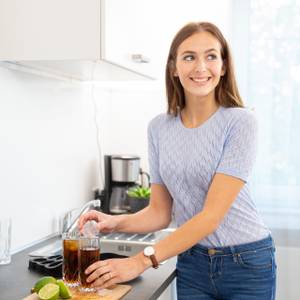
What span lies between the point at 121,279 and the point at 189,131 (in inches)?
18.7

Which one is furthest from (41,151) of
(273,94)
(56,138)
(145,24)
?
(273,94)

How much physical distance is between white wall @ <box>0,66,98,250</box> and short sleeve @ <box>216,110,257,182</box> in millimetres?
785

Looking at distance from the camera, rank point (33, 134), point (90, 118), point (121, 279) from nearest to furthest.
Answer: point (121, 279), point (33, 134), point (90, 118)

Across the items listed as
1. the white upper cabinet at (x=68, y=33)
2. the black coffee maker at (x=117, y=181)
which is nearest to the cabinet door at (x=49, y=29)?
the white upper cabinet at (x=68, y=33)

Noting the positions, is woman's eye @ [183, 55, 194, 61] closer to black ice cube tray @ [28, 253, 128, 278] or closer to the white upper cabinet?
the white upper cabinet

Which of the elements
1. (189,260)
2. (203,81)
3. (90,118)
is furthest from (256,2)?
(189,260)

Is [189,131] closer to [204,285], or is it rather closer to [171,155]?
[171,155]

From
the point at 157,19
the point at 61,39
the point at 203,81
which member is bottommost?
the point at 203,81

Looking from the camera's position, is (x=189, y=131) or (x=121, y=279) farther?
(x=189, y=131)

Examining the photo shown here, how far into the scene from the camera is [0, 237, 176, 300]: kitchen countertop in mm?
1449

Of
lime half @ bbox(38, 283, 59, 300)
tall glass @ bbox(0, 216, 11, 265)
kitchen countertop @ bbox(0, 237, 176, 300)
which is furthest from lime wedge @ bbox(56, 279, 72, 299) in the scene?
tall glass @ bbox(0, 216, 11, 265)

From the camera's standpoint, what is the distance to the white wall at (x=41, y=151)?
6.07 feet

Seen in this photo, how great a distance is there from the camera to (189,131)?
62.1 inches

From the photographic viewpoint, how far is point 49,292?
1.34 meters
